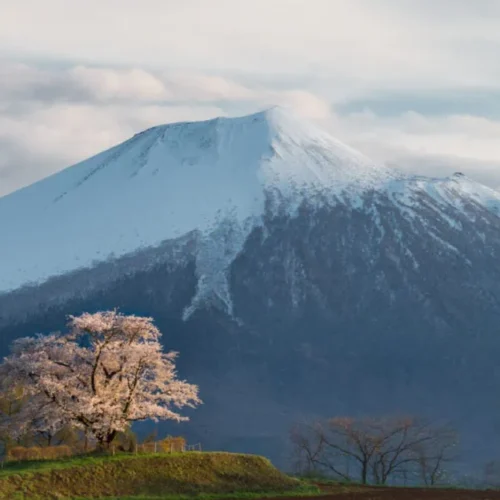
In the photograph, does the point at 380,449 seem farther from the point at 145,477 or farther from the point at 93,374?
the point at 145,477

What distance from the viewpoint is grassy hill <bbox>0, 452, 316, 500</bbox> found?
55.9m

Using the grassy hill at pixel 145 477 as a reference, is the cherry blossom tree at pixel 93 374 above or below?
above

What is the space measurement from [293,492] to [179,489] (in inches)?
290

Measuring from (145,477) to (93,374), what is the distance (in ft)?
30.0

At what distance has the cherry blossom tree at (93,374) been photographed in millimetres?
64562

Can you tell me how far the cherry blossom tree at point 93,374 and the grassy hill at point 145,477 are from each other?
15.4ft

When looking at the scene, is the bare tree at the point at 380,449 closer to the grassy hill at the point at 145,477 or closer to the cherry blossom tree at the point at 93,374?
the cherry blossom tree at the point at 93,374

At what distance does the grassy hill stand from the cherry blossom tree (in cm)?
470

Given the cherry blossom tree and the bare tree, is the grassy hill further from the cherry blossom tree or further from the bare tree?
the bare tree

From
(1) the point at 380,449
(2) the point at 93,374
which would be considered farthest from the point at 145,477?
(1) the point at 380,449

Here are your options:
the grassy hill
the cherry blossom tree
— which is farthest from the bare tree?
the grassy hill

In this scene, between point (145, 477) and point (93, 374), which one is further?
point (93, 374)

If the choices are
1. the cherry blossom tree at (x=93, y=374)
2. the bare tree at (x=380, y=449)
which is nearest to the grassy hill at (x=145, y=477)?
the cherry blossom tree at (x=93, y=374)

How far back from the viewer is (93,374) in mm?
65188
